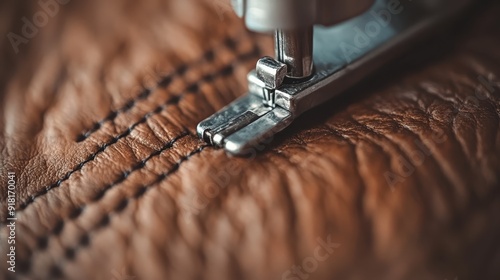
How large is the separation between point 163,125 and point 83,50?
176 mm

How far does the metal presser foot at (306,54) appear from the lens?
0.50 metres

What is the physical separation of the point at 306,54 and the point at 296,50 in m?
0.01

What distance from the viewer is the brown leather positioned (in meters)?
0.48

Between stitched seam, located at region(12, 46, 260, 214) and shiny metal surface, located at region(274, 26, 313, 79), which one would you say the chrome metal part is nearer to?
shiny metal surface, located at region(274, 26, 313, 79)

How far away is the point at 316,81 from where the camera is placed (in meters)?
0.55

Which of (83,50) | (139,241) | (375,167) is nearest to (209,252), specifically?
(139,241)

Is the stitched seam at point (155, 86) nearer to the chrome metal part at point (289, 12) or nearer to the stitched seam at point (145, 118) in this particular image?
the stitched seam at point (145, 118)

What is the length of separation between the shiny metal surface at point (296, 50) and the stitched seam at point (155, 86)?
0.13 metres

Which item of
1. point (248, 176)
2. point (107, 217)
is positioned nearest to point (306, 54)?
point (248, 176)

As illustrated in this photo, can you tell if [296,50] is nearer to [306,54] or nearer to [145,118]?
[306,54]

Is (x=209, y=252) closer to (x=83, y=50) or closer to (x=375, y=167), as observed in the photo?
(x=375, y=167)

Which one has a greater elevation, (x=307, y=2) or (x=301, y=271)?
(x=307, y=2)

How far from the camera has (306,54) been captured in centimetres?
54

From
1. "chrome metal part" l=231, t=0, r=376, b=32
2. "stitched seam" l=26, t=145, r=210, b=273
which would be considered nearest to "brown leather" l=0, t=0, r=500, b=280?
"stitched seam" l=26, t=145, r=210, b=273
